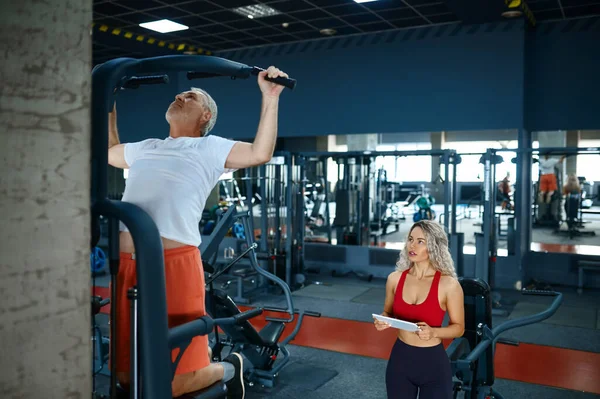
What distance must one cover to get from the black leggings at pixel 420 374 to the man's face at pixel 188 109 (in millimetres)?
1408

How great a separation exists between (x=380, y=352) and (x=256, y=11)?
442cm

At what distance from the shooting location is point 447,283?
Answer: 2.50m

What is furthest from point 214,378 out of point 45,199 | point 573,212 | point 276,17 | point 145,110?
point 573,212

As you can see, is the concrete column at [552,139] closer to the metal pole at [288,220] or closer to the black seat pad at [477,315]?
the metal pole at [288,220]

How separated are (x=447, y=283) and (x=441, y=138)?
14.6 m

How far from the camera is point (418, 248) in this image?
257cm

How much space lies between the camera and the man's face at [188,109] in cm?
169

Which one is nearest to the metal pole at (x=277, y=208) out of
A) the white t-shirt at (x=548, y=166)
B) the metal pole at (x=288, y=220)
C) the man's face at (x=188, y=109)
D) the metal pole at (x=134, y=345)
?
the metal pole at (x=288, y=220)

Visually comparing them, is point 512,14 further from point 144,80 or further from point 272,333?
point 144,80

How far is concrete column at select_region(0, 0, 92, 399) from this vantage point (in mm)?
968

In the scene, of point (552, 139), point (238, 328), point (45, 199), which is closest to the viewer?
point (45, 199)

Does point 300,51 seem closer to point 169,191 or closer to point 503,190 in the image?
point 503,190

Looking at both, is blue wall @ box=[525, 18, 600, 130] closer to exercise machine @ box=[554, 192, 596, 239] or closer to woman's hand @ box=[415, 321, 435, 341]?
exercise machine @ box=[554, 192, 596, 239]

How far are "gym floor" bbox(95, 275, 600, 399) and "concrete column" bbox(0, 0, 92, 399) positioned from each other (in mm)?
2782
